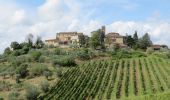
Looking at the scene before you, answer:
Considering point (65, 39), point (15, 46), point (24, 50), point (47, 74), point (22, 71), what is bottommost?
point (47, 74)

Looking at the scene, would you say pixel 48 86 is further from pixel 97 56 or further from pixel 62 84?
pixel 97 56

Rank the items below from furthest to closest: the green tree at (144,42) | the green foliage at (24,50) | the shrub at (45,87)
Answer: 1. the green tree at (144,42)
2. the green foliage at (24,50)
3. the shrub at (45,87)

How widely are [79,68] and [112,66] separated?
677 cm

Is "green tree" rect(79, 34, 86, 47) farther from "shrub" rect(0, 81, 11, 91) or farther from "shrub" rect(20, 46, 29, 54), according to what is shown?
"shrub" rect(0, 81, 11, 91)

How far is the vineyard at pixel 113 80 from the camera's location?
2347 inches

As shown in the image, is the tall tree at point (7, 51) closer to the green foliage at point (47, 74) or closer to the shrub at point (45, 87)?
the green foliage at point (47, 74)

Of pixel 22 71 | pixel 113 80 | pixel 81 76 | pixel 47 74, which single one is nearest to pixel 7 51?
pixel 22 71

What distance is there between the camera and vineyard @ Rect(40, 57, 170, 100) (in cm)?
5962

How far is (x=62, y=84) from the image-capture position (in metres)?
68.1

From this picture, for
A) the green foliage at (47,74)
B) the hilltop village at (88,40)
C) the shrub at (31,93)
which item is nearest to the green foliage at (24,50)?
the hilltop village at (88,40)

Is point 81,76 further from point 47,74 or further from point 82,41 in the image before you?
point 82,41

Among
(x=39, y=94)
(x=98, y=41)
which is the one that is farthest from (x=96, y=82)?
(x=98, y=41)

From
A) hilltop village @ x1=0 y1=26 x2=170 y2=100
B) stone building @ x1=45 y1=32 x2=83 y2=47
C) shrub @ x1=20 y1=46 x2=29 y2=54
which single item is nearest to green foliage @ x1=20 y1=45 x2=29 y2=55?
shrub @ x1=20 y1=46 x2=29 y2=54

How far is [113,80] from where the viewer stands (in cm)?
6906
